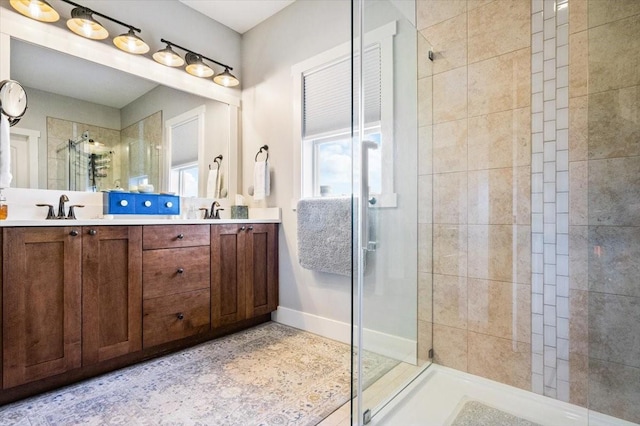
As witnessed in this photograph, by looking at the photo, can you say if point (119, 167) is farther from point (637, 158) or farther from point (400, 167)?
point (637, 158)

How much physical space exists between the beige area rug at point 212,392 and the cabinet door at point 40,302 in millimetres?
180

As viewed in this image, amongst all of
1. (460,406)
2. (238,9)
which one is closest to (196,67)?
(238,9)

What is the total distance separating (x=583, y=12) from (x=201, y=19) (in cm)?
272

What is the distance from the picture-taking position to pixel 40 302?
5.09ft

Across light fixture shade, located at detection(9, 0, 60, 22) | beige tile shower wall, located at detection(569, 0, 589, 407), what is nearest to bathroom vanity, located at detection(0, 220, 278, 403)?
light fixture shade, located at detection(9, 0, 60, 22)

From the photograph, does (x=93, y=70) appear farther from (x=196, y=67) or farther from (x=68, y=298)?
(x=68, y=298)

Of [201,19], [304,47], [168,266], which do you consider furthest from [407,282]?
[201,19]

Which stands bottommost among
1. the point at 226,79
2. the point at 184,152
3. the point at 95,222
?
the point at 95,222

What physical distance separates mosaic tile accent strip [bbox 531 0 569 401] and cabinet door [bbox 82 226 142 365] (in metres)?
2.11

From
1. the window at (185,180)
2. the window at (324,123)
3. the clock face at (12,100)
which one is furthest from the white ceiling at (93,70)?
the window at (324,123)

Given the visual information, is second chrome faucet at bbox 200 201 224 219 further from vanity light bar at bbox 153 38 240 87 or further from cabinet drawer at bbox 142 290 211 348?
vanity light bar at bbox 153 38 240 87

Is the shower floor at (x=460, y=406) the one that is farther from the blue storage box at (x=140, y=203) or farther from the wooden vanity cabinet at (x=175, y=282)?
the blue storage box at (x=140, y=203)

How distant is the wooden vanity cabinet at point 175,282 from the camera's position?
77.1 inches

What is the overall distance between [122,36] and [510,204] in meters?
2.69
